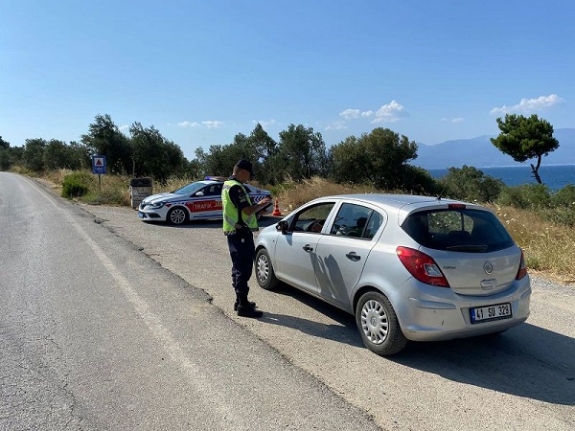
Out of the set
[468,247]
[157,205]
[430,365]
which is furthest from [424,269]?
[157,205]

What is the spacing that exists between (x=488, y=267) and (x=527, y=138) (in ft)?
119

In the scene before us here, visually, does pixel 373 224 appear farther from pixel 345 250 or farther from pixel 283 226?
pixel 283 226

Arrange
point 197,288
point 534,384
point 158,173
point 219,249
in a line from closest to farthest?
point 534,384 → point 197,288 → point 219,249 → point 158,173

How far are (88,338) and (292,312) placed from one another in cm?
234

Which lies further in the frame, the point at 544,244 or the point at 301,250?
the point at 544,244

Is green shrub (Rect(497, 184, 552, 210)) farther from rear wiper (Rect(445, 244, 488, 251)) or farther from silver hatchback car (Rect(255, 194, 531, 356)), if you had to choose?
rear wiper (Rect(445, 244, 488, 251))

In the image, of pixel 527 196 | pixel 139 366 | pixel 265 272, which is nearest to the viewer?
pixel 139 366

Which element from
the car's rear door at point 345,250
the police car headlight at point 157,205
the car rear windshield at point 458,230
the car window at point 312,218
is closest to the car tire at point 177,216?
the police car headlight at point 157,205

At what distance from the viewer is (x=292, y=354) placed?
444cm

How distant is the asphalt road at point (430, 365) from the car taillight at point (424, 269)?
811 millimetres

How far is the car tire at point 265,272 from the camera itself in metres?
6.58

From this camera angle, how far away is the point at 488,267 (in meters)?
4.32

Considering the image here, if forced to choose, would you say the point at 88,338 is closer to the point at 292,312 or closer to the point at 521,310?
the point at 292,312

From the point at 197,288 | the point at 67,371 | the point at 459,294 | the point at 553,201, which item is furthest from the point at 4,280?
the point at 553,201
